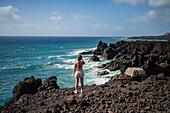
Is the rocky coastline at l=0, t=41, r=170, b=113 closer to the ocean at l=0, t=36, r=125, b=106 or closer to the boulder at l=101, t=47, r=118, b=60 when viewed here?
the ocean at l=0, t=36, r=125, b=106

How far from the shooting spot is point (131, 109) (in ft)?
24.0

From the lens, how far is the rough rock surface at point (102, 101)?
750 cm

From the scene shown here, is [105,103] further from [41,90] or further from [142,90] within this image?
[41,90]

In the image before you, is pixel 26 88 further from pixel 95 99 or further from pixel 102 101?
pixel 102 101

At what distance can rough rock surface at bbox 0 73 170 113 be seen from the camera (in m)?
7.50

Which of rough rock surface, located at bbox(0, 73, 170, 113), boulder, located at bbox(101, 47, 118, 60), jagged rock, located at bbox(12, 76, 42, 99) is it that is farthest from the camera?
boulder, located at bbox(101, 47, 118, 60)

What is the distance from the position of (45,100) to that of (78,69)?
2.99 m

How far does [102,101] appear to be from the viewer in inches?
319

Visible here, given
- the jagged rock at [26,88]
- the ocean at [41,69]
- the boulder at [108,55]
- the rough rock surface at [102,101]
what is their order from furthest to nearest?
the boulder at [108,55]
the ocean at [41,69]
the jagged rock at [26,88]
the rough rock surface at [102,101]

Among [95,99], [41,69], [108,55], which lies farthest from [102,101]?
[108,55]

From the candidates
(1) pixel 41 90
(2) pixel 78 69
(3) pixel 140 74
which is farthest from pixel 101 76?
(2) pixel 78 69

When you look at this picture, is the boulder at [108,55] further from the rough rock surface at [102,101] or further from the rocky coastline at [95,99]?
the rough rock surface at [102,101]

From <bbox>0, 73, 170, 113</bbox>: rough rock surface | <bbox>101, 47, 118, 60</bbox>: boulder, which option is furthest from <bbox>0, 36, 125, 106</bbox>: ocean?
<bbox>0, 73, 170, 113</bbox>: rough rock surface

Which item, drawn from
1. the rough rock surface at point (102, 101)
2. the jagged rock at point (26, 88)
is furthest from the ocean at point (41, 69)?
the rough rock surface at point (102, 101)
